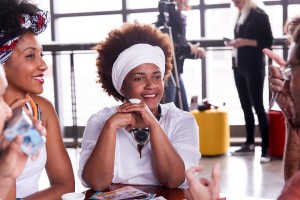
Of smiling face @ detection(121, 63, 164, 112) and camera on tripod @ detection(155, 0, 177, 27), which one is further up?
camera on tripod @ detection(155, 0, 177, 27)

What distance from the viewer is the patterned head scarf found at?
6.66 feet

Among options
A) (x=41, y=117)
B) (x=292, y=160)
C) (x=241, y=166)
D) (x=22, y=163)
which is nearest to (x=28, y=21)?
(x=41, y=117)

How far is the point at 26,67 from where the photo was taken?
82.1 inches

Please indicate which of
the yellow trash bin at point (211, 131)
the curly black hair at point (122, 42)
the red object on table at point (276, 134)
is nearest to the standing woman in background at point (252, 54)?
the red object on table at point (276, 134)

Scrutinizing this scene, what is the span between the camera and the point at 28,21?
209 cm

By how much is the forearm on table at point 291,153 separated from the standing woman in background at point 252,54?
9.37 feet

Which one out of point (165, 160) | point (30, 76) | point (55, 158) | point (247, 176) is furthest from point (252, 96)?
point (30, 76)

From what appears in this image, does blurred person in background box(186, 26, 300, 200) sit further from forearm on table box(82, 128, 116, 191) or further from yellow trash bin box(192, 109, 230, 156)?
yellow trash bin box(192, 109, 230, 156)

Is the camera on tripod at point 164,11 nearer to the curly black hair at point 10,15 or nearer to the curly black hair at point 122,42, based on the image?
the curly black hair at point 122,42

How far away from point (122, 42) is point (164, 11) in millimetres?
2239

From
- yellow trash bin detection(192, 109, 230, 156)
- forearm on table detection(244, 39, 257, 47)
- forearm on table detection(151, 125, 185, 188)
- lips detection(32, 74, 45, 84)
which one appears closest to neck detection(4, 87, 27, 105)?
lips detection(32, 74, 45, 84)

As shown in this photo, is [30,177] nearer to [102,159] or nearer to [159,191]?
[102,159]

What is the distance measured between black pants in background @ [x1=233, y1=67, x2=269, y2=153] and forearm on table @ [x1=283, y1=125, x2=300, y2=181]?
286 cm

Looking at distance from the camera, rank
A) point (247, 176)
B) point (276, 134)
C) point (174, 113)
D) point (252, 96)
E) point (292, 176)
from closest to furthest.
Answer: point (292, 176), point (174, 113), point (247, 176), point (252, 96), point (276, 134)
